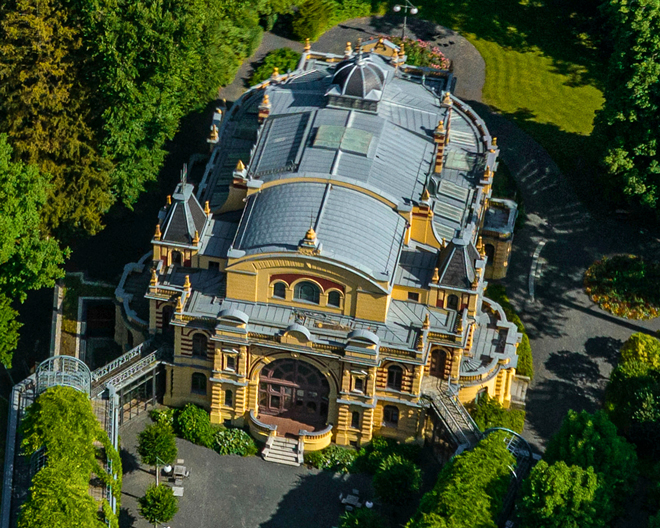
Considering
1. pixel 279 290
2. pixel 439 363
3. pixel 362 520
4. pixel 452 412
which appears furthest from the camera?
pixel 439 363

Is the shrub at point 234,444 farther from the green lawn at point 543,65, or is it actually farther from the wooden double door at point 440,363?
the green lawn at point 543,65

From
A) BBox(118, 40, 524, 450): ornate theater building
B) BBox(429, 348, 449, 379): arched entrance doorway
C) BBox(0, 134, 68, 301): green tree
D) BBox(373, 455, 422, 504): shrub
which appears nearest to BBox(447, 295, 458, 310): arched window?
BBox(118, 40, 524, 450): ornate theater building

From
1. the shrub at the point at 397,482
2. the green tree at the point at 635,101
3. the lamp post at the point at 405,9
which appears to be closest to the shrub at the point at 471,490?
the shrub at the point at 397,482

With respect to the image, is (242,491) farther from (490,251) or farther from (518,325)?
(490,251)

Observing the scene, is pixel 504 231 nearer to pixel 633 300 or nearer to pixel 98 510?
pixel 633 300

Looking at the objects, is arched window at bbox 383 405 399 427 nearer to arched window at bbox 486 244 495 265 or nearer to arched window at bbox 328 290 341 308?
arched window at bbox 328 290 341 308

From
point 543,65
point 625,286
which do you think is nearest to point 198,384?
point 625,286
